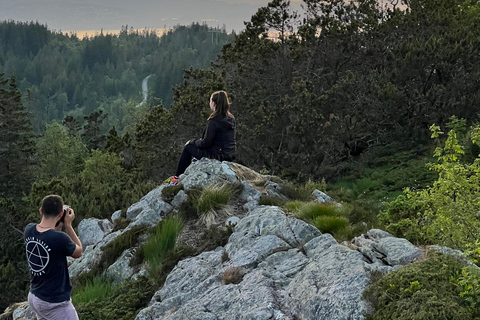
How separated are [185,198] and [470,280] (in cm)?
548

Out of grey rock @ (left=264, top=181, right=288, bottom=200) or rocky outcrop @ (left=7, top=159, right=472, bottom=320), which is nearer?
rocky outcrop @ (left=7, top=159, right=472, bottom=320)

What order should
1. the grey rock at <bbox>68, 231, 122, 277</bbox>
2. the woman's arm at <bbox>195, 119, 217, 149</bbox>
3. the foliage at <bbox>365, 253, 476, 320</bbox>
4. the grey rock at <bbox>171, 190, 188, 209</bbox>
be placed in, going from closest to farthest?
the foliage at <bbox>365, 253, 476, 320</bbox> < the grey rock at <bbox>68, 231, 122, 277</bbox> < the grey rock at <bbox>171, 190, 188, 209</bbox> < the woman's arm at <bbox>195, 119, 217, 149</bbox>

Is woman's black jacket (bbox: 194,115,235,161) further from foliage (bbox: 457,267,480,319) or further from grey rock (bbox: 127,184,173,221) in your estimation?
foliage (bbox: 457,267,480,319)

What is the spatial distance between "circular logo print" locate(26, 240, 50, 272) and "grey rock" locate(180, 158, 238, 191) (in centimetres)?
407

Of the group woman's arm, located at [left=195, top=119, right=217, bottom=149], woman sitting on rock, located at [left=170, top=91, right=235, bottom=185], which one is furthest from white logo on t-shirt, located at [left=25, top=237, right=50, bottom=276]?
woman's arm, located at [left=195, top=119, right=217, bottom=149]

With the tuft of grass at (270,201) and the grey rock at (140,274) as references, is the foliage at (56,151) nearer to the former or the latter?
the tuft of grass at (270,201)

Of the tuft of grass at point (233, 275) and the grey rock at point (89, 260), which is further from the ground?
the tuft of grass at point (233, 275)

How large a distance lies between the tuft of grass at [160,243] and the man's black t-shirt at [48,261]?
225 centimetres

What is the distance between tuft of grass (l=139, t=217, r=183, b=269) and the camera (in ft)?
23.7

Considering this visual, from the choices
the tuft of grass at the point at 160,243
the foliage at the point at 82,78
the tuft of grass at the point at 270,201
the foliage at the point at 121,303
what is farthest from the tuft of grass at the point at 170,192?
the foliage at the point at 82,78

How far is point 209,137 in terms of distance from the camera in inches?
358

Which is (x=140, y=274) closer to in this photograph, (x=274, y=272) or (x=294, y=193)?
(x=274, y=272)

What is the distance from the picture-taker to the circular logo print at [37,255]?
15.6 ft

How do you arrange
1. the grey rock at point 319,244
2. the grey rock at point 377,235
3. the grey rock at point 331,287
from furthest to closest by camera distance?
the grey rock at point 377,235 < the grey rock at point 319,244 < the grey rock at point 331,287
